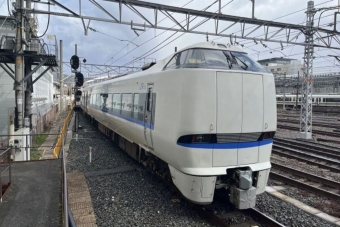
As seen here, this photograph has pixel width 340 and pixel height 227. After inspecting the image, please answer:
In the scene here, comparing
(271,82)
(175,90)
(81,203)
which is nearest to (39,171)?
(81,203)

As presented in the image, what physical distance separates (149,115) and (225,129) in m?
2.17

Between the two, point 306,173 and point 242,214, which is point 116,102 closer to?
point 242,214

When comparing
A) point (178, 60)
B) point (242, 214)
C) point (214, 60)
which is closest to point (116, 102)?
point (178, 60)

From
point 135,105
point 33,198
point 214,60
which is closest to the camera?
point 33,198

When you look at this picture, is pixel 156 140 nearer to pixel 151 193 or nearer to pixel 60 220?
pixel 151 193

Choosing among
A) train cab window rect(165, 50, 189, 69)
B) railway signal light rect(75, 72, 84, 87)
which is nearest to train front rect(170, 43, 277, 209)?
train cab window rect(165, 50, 189, 69)

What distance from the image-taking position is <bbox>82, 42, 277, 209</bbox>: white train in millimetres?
5094

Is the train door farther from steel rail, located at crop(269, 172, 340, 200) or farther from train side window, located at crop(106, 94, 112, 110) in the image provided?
train side window, located at crop(106, 94, 112, 110)

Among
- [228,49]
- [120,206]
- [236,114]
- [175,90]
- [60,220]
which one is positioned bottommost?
[120,206]

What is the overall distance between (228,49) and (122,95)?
16.5 ft

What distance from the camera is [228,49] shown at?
5.95 m

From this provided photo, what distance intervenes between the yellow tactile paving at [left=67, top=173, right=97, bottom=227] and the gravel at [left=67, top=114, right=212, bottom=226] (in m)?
0.12

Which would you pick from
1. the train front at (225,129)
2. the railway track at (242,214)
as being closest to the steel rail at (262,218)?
the railway track at (242,214)

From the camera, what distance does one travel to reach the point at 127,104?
908 centimetres
